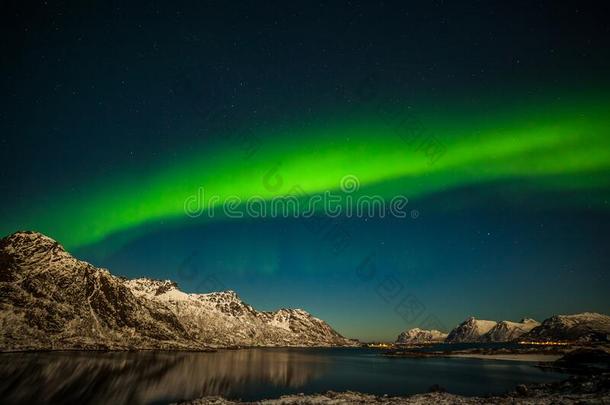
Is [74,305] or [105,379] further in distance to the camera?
[74,305]

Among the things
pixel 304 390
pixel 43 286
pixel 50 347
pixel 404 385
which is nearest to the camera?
pixel 304 390

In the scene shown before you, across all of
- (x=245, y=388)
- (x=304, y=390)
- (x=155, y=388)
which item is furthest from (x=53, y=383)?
(x=304, y=390)

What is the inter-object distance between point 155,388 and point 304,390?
22710 mm

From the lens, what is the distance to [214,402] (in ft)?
129

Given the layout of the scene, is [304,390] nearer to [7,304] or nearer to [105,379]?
[105,379]

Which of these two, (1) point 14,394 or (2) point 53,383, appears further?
(2) point 53,383

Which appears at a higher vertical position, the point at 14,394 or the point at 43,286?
the point at 43,286

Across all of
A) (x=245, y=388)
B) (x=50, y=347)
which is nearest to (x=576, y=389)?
(x=245, y=388)

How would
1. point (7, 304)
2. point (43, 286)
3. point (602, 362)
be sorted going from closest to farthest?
point (602, 362) → point (7, 304) → point (43, 286)

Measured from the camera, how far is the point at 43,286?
595ft

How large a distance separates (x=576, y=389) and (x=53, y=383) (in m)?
68.5

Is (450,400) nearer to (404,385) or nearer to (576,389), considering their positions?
(576,389)

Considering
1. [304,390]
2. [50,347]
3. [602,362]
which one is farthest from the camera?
[50,347]

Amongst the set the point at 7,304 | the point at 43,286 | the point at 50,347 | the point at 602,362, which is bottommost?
the point at 602,362
